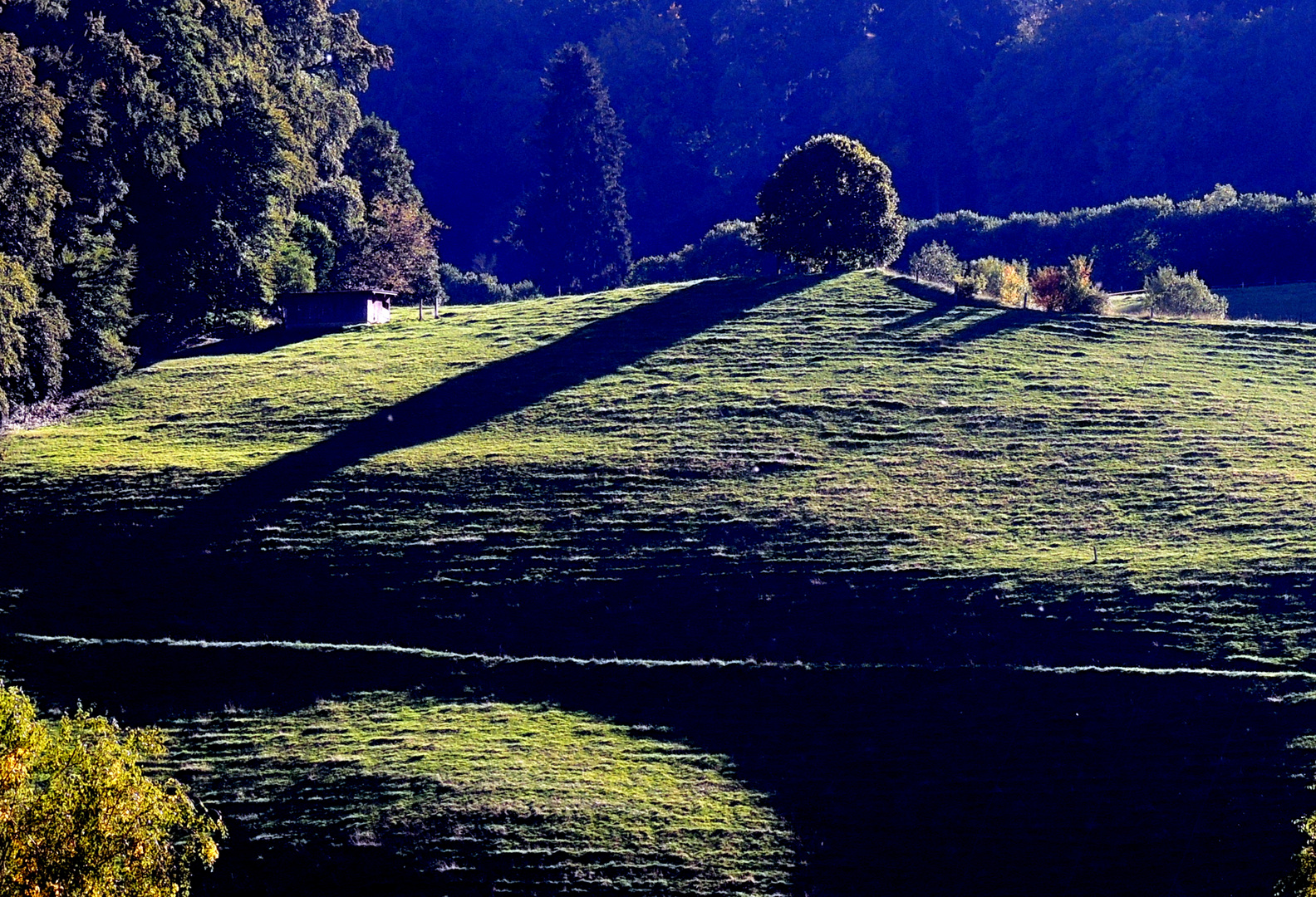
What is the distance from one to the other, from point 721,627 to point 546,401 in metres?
19.1

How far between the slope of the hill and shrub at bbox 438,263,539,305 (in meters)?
50.4

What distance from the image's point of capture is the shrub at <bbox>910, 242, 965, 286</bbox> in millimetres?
75744

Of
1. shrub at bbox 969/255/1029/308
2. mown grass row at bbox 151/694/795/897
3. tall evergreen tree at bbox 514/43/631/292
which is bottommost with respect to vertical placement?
mown grass row at bbox 151/694/795/897

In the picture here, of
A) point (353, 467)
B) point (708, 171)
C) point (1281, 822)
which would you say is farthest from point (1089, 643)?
point (708, 171)

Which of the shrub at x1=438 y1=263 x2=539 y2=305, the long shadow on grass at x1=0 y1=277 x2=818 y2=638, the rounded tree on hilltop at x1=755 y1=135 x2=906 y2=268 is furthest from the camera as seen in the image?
the shrub at x1=438 y1=263 x2=539 y2=305

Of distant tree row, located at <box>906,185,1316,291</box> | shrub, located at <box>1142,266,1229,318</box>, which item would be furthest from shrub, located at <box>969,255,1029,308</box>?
distant tree row, located at <box>906,185,1316,291</box>

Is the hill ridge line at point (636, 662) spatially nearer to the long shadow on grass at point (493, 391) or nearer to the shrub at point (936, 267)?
the long shadow on grass at point (493, 391)

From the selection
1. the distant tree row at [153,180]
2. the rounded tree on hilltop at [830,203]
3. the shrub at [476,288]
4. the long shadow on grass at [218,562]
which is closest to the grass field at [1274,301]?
the rounded tree on hilltop at [830,203]

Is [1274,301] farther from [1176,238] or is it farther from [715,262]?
[715,262]

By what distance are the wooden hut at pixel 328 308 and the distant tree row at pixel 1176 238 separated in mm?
48590

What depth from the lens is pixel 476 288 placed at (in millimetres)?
120500

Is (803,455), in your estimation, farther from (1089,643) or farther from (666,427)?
(1089,643)

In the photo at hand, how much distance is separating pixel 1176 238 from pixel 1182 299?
24944 millimetres

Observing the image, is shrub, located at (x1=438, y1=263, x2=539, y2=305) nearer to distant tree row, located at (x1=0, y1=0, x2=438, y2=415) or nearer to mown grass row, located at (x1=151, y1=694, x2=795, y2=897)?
distant tree row, located at (x1=0, y1=0, x2=438, y2=415)
